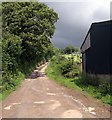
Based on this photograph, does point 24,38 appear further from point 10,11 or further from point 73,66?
point 73,66

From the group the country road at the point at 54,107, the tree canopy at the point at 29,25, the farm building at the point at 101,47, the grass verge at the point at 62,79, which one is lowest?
the country road at the point at 54,107

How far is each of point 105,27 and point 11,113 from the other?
11380 millimetres

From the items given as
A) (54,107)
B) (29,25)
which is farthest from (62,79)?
(54,107)

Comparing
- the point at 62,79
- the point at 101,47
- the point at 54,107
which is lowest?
the point at 54,107

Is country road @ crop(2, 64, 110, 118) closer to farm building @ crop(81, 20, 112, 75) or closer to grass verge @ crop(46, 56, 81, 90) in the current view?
farm building @ crop(81, 20, 112, 75)

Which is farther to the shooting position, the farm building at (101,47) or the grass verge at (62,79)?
the grass verge at (62,79)

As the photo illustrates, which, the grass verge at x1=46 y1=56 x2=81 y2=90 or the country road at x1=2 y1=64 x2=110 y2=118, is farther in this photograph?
the grass verge at x1=46 y1=56 x2=81 y2=90

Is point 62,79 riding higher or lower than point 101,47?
lower

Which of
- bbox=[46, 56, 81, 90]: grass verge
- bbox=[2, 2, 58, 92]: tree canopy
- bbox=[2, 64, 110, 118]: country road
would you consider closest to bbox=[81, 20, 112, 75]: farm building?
bbox=[46, 56, 81, 90]: grass verge

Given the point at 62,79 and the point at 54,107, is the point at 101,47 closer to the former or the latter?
the point at 54,107

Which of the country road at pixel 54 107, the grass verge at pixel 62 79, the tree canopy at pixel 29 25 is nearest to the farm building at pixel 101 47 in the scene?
the grass verge at pixel 62 79

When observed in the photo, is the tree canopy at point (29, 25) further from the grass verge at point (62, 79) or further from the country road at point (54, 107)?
the country road at point (54, 107)

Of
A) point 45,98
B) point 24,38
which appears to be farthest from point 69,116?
point 24,38

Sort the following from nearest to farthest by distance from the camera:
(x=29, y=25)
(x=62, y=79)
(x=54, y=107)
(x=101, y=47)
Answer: (x=54, y=107) < (x=101, y=47) < (x=62, y=79) < (x=29, y=25)
